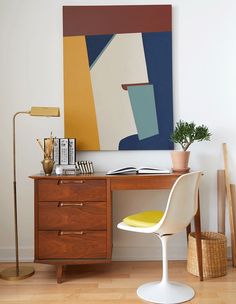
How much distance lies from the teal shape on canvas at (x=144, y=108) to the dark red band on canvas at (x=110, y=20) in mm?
498

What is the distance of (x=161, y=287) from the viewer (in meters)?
2.25

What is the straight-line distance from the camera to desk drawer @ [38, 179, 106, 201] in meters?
2.45

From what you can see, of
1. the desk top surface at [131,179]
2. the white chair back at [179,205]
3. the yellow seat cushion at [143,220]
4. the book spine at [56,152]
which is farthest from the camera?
the book spine at [56,152]

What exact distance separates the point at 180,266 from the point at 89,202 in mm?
970

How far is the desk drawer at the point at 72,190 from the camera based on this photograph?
96.5 inches

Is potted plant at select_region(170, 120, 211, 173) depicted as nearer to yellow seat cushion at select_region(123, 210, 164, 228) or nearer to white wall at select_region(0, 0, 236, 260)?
white wall at select_region(0, 0, 236, 260)

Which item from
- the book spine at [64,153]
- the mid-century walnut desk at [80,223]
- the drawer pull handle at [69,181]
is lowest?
the mid-century walnut desk at [80,223]

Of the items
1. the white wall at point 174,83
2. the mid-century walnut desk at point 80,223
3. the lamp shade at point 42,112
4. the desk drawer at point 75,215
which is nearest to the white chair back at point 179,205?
the mid-century walnut desk at point 80,223

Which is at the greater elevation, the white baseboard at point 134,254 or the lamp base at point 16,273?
the white baseboard at point 134,254

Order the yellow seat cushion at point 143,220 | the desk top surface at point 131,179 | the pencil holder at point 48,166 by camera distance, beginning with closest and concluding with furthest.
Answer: the yellow seat cushion at point 143,220 → the desk top surface at point 131,179 → the pencil holder at point 48,166

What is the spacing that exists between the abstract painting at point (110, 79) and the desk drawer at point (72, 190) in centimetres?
55

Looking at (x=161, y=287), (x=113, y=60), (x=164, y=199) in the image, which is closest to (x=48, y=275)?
(x=161, y=287)

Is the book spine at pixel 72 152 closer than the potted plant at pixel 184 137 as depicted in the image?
No

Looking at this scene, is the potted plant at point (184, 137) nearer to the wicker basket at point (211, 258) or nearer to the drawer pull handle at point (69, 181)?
the wicker basket at point (211, 258)
